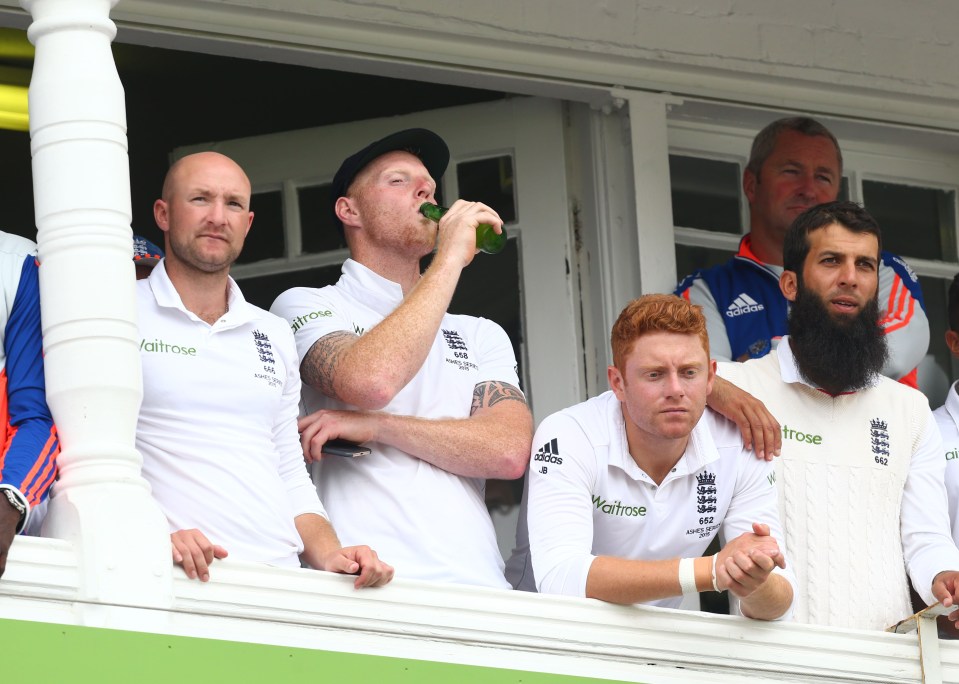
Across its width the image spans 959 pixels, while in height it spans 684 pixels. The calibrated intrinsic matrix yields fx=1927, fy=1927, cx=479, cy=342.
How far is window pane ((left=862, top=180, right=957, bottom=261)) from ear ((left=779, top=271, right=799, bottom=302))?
66.2 inches

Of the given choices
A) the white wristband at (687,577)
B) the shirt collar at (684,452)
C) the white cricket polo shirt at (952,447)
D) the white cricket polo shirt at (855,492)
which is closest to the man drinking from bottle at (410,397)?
the shirt collar at (684,452)

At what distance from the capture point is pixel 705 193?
6488 mm

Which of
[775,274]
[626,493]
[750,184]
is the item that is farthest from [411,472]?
[750,184]

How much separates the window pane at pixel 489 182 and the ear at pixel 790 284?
1348mm

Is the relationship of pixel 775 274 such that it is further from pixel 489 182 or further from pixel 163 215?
pixel 163 215

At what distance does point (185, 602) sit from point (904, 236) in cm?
371

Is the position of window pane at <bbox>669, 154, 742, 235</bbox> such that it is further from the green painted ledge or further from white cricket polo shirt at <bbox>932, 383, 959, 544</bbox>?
the green painted ledge

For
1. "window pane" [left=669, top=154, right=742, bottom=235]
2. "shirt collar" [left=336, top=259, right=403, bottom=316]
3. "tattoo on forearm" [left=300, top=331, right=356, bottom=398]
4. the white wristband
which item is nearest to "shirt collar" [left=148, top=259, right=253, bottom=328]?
"tattoo on forearm" [left=300, top=331, right=356, bottom=398]

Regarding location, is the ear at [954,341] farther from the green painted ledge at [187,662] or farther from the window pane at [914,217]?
the green painted ledge at [187,662]

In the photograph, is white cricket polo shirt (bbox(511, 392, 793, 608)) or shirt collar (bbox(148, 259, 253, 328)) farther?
white cricket polo shirt (bbox(511, 392, 793, 608))

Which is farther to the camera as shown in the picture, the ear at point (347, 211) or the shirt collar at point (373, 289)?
the ear at point (347, 211)

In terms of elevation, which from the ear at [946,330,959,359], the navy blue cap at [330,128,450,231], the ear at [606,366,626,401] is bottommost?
the ear at [606,366,626,401]

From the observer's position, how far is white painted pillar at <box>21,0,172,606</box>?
12.5 feet

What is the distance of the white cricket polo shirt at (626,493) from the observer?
449cm
